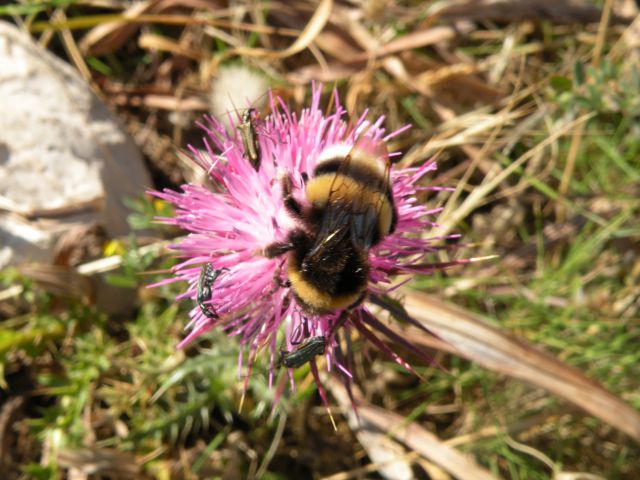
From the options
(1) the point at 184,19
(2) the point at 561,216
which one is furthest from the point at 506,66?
(1) the point at 184,19

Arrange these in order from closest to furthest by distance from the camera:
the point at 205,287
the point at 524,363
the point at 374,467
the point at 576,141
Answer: the point at 205,287
the point at 524,363
the point at 374,467
the point at 576,141

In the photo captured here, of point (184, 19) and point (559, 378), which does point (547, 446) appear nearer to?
point (559, 378)

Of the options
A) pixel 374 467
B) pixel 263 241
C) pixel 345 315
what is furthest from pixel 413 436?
pixel 263 241

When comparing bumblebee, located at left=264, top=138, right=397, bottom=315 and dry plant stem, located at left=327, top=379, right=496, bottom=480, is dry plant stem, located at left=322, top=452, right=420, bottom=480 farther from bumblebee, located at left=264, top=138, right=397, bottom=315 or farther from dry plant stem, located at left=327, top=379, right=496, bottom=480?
bumblebee, located at left=264, top=138, right=397, bottom=315

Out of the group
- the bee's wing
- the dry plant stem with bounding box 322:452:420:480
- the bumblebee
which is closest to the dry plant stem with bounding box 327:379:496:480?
the dry plant stem with bounding box 322:452:420:480

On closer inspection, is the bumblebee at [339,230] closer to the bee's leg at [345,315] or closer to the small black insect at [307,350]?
the bee's leg at [345,315]

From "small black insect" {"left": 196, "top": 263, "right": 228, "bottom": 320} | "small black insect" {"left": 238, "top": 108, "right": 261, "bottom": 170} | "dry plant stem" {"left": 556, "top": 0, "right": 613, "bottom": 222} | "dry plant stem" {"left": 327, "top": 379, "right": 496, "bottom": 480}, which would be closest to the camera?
"small black insect" {"left": 196, "top": 263, "right": 228, "bottom": 320}

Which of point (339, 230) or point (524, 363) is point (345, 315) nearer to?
point (339, 230)
